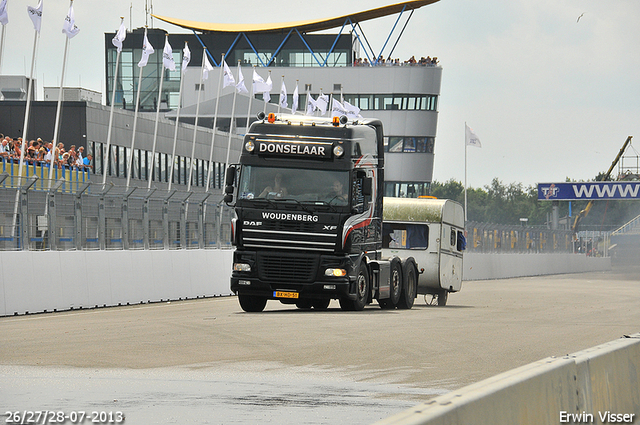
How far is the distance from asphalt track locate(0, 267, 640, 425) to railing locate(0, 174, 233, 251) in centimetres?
172

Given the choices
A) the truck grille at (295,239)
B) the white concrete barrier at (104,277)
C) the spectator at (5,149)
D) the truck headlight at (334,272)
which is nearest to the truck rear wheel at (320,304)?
the truck headlight at (334,272)

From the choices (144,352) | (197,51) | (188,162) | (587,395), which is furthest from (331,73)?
(587,395)

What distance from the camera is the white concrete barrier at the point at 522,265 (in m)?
45.6

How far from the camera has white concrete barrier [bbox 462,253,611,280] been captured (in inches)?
1794

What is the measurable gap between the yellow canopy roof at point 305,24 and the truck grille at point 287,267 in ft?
239

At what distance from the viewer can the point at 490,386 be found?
5074mm

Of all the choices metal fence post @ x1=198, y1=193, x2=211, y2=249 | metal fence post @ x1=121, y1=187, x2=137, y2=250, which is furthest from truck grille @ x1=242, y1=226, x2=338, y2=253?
metal fence post @ x1=198, y1=193, x2=211, y2=249

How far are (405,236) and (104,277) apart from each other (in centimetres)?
706

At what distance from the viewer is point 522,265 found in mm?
52844

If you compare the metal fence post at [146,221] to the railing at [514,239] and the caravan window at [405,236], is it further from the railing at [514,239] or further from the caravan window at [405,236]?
the railing at [514,239]

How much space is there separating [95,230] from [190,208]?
5.26 meters

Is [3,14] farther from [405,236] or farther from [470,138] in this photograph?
[470,138]

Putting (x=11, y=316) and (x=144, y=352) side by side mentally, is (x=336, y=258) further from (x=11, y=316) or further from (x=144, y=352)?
(x=144, y=352)

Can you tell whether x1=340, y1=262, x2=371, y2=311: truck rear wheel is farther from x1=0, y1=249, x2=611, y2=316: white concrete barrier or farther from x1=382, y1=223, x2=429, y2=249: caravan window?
x1=0, y1=249, x2=611, y2=316: white concrete barrier
